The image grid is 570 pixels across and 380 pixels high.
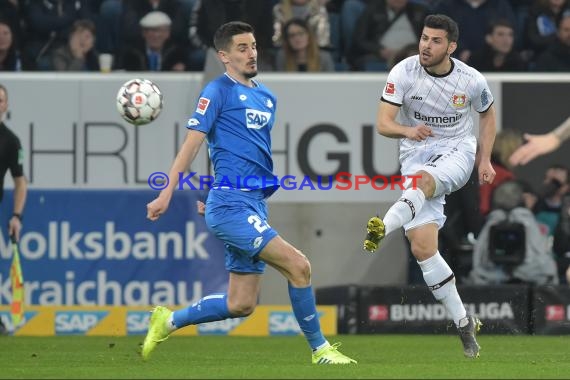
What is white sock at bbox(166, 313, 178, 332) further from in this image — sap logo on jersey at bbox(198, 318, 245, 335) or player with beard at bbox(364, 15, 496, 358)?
sap logo on jersey at bbox(198, 318, 245, 335)

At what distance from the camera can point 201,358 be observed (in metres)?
11.5

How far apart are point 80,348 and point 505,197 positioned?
483 centimetres

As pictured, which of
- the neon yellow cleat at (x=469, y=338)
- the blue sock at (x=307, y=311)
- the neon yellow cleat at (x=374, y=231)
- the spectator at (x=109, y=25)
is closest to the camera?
the blue sock at (x=307, y=311)

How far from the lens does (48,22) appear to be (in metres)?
17.2

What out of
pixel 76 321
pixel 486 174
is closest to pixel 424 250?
pixel 486 174

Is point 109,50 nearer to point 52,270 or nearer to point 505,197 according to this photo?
point 52,270

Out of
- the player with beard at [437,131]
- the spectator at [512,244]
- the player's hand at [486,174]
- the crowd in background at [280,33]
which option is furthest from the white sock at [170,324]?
the crowd in background at [280,33]

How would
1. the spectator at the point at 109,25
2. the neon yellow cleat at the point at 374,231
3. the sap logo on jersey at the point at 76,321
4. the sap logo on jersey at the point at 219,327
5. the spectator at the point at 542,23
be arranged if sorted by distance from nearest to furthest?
the neon yellow cleat at the point at 374,231 < the sap logo on jersey at the point at 76,321 < the sap logo on jersey at the point at 219,327 < the spectator at the point at 542,23 < the spectator at the point at 109,25

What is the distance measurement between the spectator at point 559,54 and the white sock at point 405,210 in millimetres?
6746

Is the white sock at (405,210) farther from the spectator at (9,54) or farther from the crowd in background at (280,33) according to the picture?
the spectator at (9,54)

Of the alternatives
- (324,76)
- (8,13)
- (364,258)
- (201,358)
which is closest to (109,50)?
(8,13)

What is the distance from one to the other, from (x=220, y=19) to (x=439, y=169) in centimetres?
658

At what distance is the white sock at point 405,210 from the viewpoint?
10.2 metres

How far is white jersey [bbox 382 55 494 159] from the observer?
10898mm
